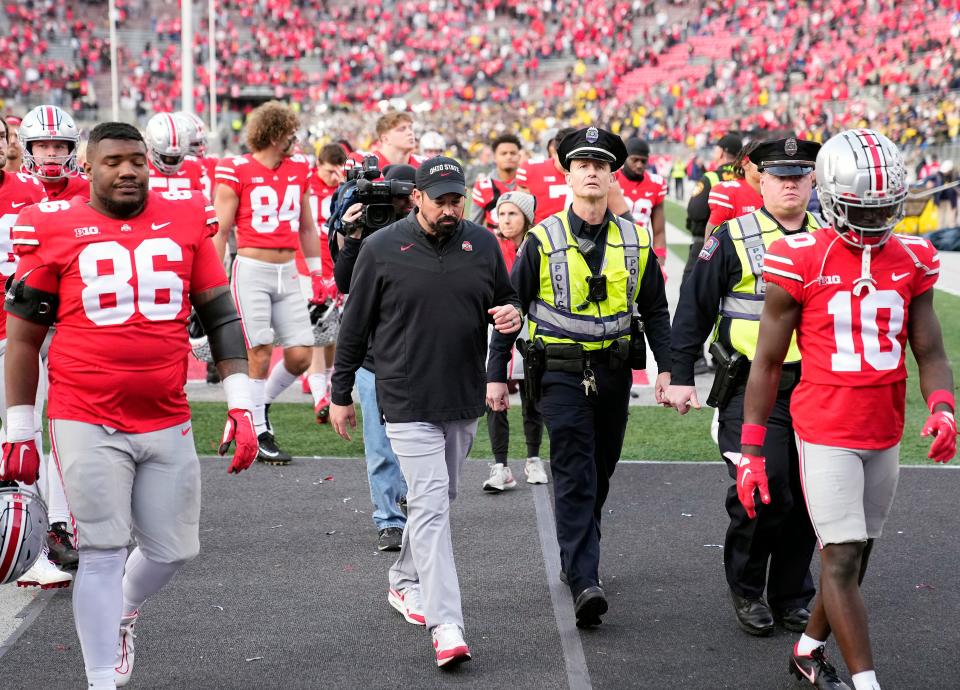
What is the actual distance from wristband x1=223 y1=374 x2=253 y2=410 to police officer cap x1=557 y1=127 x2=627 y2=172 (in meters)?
1.82

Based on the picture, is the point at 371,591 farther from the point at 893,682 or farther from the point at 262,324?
the point at 262,324

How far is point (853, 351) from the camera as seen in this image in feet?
13.6

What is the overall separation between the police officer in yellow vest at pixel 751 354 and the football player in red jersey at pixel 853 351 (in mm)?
750

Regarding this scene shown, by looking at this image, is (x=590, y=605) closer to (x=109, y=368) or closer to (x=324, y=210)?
(x=109, y=368)

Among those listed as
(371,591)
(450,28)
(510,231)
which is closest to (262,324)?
(510,231)

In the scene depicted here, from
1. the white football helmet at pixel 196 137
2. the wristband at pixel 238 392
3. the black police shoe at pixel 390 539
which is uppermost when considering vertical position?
the white football helmet at pixel 196 137

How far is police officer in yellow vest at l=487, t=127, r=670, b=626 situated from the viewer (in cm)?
519

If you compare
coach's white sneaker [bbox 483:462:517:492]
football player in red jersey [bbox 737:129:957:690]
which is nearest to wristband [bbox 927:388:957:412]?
football player in red jersey [bbox 737:129:957:690]

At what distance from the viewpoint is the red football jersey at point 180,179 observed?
346 inches

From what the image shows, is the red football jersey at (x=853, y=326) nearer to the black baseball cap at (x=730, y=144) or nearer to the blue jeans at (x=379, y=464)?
the blue jeans at (x=379, y=464)

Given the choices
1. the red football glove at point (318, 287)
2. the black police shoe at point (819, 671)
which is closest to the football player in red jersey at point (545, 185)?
the red football glove at point (318, 287)

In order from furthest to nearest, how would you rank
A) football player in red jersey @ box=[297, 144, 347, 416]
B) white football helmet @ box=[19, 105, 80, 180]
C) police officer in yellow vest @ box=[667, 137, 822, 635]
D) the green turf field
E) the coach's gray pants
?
football player in red jersey @ box=[297, 144, 347, 416]
the green turf field
white football helmet @ box=[19, 105, 80, 180]
police officer in yellow vest @ box=[667, 137, 822, 635]
the coach's gray pants

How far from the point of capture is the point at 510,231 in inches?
291

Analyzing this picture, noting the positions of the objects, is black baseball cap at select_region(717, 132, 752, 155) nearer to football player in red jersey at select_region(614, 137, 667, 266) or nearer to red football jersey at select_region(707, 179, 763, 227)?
football player in red jersey at select_region(614, 137, 667, 266)
